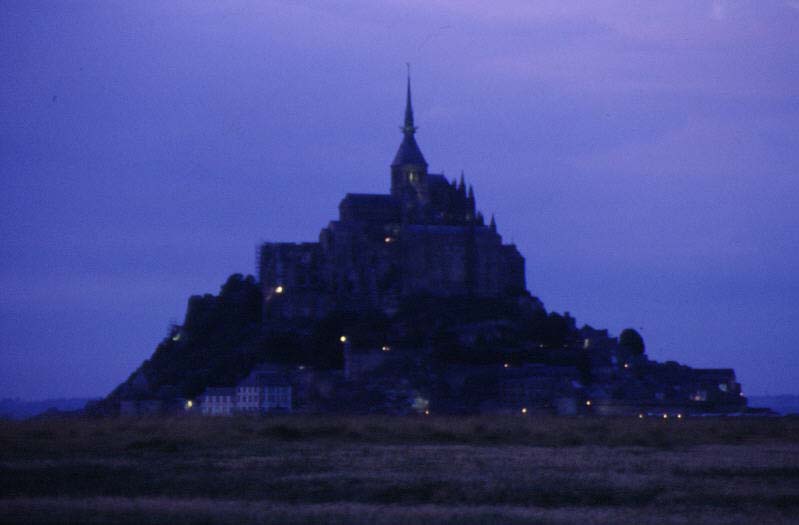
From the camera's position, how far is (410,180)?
131 meters

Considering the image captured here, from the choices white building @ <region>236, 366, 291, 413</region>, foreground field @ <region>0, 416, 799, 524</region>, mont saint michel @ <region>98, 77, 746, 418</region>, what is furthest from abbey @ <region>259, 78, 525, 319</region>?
foreground field @ <region>0, 416, 799, 524</region>

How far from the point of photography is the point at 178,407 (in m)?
104

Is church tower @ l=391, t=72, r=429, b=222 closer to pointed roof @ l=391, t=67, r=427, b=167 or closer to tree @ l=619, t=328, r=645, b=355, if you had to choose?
pointed roof @ l=391, t=67, r=427, b=167

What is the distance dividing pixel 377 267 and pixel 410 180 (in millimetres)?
15942

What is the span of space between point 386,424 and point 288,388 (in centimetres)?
5342

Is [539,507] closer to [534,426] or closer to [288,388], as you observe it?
[534,426]

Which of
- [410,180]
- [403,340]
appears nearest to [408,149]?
[410,180]

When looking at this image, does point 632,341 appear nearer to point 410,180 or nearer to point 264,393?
point 410,180

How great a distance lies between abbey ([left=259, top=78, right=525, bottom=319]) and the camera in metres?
117

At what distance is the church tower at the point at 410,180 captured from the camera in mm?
126375

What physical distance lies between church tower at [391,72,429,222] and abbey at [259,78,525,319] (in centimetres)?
322

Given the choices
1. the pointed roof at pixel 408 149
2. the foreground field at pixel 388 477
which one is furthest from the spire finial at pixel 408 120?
the foreground field at pixel 388 477

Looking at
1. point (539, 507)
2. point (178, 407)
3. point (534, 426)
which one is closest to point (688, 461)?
point (539, 507)

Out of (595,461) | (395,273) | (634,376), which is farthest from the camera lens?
(395,273)
